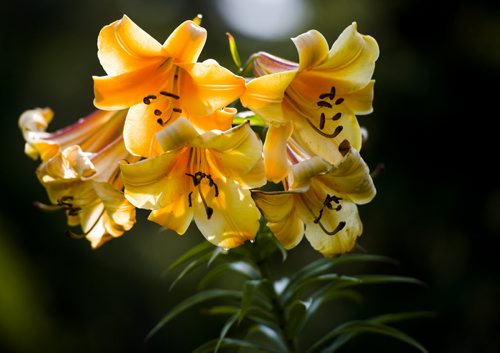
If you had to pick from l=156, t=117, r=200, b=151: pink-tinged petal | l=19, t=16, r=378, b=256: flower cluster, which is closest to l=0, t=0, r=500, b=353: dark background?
l=19, t=16, r=378, b=256: flower cluster

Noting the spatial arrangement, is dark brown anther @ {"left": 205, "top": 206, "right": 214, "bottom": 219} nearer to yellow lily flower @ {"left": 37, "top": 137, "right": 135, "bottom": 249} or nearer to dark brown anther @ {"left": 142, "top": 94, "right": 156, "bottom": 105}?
yellow lily flower @ {"left": 37, "top": 137, "right": 135, "bottom": 249}

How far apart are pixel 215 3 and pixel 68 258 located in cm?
319

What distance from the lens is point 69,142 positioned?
2135mm

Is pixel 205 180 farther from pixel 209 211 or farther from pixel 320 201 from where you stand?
pixel 320 201

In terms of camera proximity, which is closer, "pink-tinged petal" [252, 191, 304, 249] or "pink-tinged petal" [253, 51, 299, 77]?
"pink-tinged petal" [252, 191, 304, 249]

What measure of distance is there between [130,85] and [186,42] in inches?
8.6

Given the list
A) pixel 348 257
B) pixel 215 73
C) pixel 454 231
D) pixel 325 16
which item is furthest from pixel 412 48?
pixel 215 73

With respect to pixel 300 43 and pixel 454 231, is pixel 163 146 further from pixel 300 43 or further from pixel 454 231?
pixel 454 231

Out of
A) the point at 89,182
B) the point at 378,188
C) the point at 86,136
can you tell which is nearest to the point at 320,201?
the point at 89,182

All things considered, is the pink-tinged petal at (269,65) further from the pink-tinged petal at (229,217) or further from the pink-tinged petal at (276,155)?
the pink-tinged petal at (229,217)

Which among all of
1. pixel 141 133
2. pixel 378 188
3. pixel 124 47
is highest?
pixel 124 47

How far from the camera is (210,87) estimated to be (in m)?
1.75

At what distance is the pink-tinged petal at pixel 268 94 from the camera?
1.71 metres

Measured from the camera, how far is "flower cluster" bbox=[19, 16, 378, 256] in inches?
67.7
